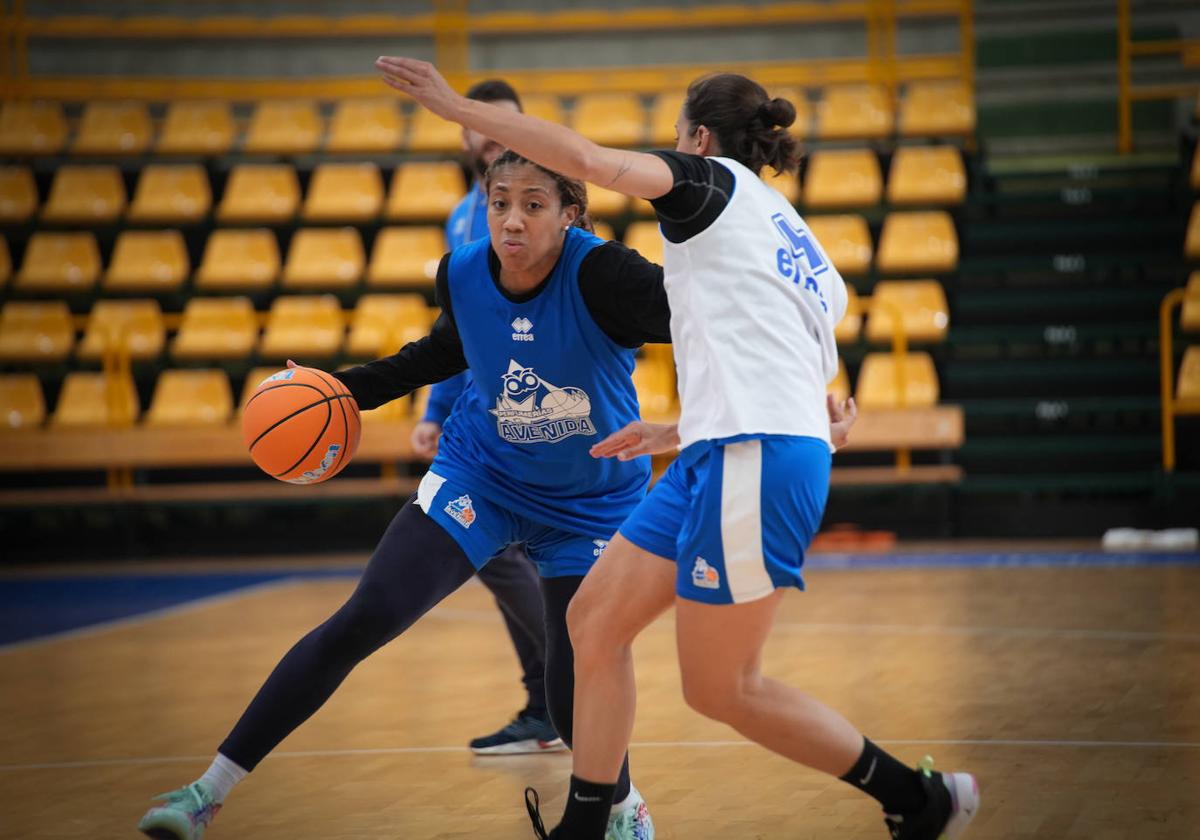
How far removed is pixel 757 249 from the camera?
3111mm

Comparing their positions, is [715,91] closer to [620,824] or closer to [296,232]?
[620,824]

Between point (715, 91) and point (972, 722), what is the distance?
2.64 meters

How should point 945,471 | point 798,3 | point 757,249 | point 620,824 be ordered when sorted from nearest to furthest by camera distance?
point 757,249, point 620,824, point 945,471, point 798,3

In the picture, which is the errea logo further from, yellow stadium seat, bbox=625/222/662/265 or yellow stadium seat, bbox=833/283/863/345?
yellow stadium seat, bbox=625/222/662/265

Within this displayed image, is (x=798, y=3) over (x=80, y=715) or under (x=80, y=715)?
over

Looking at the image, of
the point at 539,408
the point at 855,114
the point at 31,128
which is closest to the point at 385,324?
the point at 31,128

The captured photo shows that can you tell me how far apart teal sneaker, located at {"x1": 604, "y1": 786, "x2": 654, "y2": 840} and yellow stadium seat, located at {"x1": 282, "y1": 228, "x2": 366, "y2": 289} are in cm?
891

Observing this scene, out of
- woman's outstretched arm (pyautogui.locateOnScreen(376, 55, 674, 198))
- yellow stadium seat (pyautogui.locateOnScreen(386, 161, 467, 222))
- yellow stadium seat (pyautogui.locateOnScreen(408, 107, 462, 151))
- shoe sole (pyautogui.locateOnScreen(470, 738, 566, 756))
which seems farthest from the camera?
yellow stadium seat (pyautogui.locateOnScreen(408, 107, 462, 151))

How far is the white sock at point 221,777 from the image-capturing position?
3.44m

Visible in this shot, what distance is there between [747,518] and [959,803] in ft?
2.77

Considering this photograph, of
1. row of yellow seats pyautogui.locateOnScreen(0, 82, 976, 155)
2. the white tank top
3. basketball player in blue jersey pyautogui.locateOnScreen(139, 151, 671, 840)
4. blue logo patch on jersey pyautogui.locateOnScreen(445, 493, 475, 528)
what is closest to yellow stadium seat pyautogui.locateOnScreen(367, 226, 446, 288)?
row of yellow seats pyautogui.locateOnScreen(0, 82, 976, 155)

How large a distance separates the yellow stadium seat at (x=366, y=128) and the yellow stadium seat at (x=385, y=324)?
75.9 inches

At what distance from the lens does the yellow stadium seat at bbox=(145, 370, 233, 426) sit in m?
11.4

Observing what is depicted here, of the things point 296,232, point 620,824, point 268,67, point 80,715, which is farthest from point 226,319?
point 620,824
